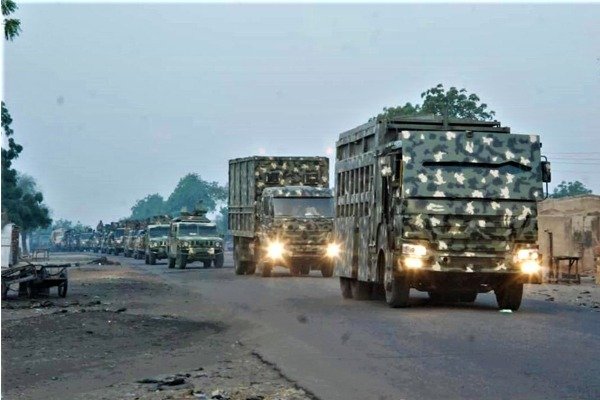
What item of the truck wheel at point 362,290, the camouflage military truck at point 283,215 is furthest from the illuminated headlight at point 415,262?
the camouflage military truck at point 283,215

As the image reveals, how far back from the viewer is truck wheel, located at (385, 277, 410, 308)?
62.5 ft

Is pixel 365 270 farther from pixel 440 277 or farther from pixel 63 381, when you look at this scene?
pixel 63 381

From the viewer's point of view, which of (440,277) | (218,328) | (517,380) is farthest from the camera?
(440,277)

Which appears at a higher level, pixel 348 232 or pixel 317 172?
pixel 317 172

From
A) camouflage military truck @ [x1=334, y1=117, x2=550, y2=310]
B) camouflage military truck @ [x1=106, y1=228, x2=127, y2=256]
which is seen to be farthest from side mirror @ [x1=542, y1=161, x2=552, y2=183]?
camouflage military truck @ [x1=106, y1=228, x2=127, y2=256]

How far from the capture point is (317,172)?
3772 centimetres

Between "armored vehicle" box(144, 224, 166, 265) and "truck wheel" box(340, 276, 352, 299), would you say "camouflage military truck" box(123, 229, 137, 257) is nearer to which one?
"armored vehicle" box(144, 224, 166, 265)

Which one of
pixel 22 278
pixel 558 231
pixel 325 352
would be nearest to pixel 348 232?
pixel 22 278

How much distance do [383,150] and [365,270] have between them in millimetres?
2748

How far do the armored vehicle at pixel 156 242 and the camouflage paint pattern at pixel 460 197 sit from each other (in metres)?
40.1

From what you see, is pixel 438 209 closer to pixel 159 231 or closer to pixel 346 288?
pixel 346 288

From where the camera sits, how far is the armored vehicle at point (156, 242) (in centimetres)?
5878

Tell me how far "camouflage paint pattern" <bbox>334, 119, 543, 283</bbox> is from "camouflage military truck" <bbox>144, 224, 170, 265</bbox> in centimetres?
4013

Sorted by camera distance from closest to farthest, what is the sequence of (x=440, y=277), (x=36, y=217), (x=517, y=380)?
(x=517, y=380) → (x=440, y=277) → (x=36, y=217)
